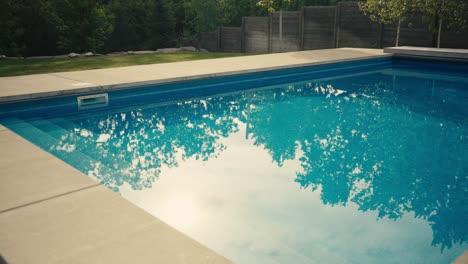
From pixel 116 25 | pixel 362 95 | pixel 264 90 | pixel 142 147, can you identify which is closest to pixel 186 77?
pixel 264 90

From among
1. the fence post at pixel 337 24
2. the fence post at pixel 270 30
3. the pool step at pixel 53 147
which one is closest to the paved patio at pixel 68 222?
the pool step at pixel 53 147

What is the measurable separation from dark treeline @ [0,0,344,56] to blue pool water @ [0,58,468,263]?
1075cm

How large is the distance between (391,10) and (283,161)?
35.8 feet

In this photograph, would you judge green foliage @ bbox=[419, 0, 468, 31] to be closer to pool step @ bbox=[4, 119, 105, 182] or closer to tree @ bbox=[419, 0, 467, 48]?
tree @ bbox=[419, 0, 467, 48]

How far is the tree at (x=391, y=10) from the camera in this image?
12.8 m

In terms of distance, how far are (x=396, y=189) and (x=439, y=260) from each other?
1.16 metres

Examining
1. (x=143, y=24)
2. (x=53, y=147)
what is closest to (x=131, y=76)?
(x=53, y=147)

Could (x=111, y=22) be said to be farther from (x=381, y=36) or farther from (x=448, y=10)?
(x=448, y=10)

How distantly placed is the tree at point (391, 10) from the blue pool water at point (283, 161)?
207 inches

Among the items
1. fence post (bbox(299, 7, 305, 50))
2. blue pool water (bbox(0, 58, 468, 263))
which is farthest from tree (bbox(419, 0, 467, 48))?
fence post (bbox(299, 7, 305, 50))

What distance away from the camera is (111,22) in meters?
19.3

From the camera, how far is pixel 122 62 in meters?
12.8

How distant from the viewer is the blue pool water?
3063 mm

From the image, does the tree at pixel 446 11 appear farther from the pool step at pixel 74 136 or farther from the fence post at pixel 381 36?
the pool step at pixel 74 136
